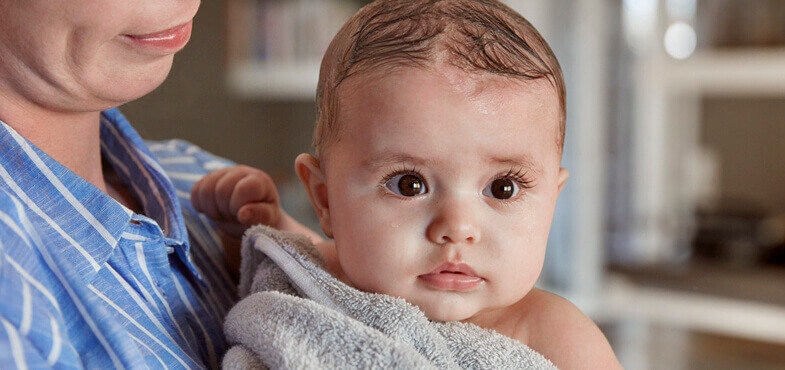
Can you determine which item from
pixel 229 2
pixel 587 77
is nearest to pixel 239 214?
pixel 587 77

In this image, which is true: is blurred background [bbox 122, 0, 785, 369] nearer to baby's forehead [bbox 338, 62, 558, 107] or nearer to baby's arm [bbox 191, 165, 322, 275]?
baby's arm [bbox 191, 165, 322, 275]

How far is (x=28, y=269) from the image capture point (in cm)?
60

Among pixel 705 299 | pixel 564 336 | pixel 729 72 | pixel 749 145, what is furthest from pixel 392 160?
pixel 749 145

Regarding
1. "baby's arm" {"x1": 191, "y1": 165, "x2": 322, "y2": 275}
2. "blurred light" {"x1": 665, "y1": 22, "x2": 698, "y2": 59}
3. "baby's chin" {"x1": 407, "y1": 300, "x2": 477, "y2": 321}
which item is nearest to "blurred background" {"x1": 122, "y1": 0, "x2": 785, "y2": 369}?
"blurred light" {"x1": 665, "y1": 22, "x2": 698, "y2": 59}

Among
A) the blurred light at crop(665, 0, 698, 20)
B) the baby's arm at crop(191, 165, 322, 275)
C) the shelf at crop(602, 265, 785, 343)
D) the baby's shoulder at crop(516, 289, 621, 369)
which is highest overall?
the blurred light at crop(665, 0, 698, 20)

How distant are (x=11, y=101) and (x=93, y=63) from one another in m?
0.10

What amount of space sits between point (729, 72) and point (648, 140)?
435 mm

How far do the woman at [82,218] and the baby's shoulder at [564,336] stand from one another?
35cm

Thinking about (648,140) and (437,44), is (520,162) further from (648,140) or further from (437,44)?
(648,140)

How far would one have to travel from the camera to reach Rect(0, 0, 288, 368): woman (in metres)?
0.60

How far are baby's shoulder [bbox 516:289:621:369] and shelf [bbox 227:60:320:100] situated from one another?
2426 mm

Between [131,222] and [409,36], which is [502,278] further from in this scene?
[131,222]

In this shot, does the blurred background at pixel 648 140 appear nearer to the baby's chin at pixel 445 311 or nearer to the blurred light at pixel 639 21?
the blurred light at pixel 639 21

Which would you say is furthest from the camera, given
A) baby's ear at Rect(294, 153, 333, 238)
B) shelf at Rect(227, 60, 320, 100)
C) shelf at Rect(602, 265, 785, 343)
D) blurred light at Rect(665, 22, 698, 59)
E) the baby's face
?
shelf at Rect(227, 60, 320, 100)
